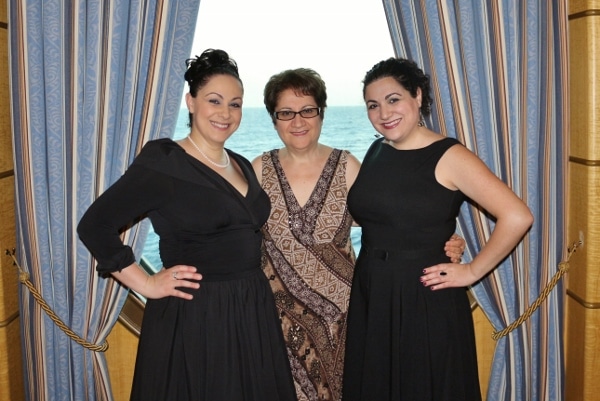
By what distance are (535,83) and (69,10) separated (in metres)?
1.74

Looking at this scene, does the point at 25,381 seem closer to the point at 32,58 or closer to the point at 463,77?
the point at 32,58

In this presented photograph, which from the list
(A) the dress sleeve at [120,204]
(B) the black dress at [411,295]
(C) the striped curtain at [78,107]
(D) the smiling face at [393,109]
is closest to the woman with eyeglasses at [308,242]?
(B) the black dress at [411,295]

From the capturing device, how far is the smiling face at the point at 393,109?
1764 mm

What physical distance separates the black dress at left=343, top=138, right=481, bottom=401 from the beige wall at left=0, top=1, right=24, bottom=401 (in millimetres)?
1261

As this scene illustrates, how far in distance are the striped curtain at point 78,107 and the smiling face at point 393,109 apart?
75 cm

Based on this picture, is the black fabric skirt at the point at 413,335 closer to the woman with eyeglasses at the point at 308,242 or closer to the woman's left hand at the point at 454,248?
the woman's left hand at the point at 454,248

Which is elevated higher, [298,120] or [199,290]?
[298,120]

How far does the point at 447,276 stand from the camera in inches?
70.1

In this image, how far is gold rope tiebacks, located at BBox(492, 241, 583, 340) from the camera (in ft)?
7.04

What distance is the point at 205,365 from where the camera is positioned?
5.44ft

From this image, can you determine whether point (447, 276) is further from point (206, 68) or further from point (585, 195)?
point (206, 68)

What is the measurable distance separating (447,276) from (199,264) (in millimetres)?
784

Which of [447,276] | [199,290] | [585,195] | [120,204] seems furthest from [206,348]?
[585,195]

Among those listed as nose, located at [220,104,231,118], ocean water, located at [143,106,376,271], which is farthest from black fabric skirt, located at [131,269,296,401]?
ocean water, located at [143,106,376,271]
